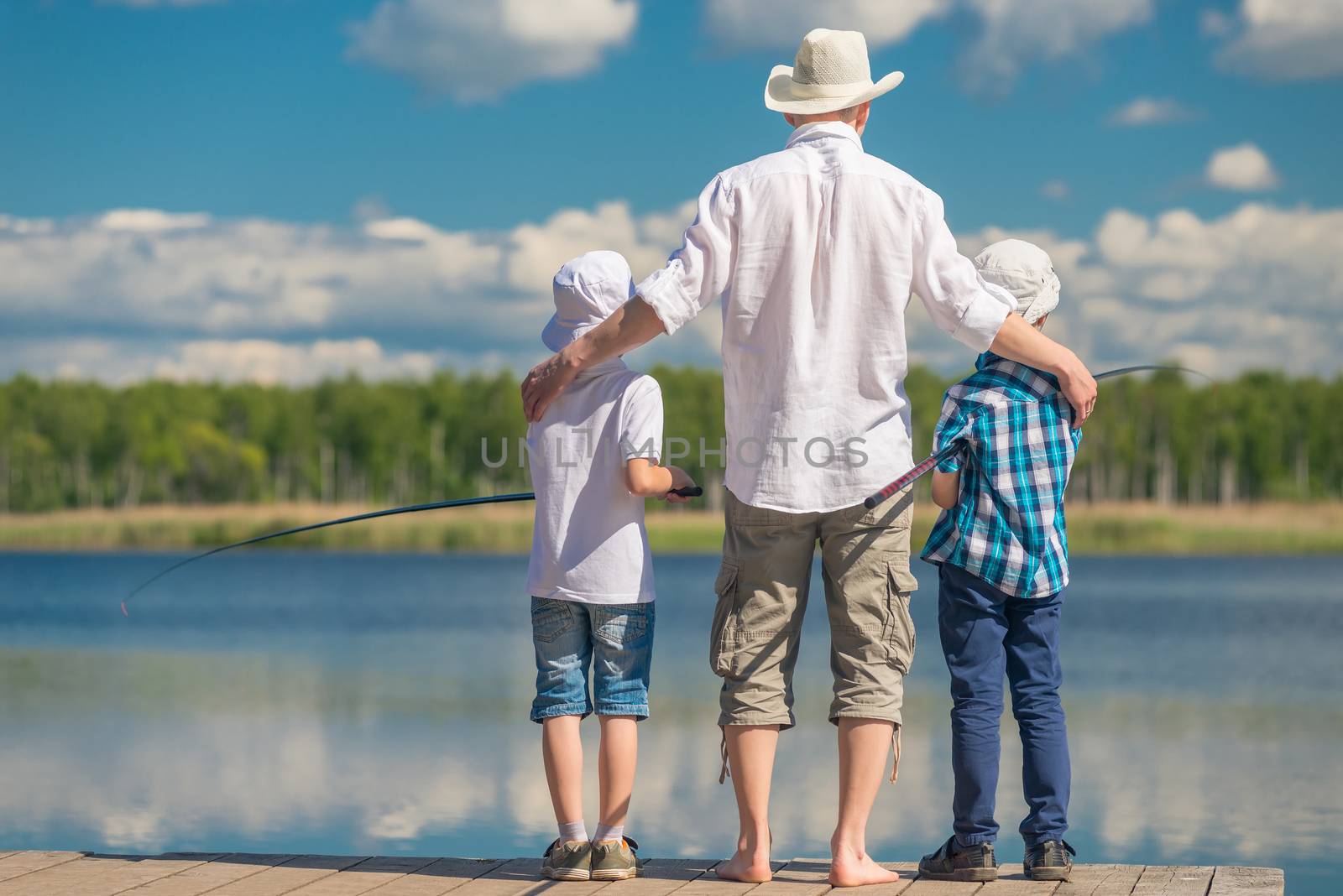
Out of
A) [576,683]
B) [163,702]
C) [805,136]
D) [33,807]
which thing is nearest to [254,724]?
[163,702]

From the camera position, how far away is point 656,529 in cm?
3691

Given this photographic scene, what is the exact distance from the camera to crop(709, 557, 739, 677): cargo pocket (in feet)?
8.05

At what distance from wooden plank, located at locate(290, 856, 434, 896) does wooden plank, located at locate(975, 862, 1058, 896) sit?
108 centimetres

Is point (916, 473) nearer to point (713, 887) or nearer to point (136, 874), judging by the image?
point (713, 887)

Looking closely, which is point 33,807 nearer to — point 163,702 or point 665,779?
point 665,779

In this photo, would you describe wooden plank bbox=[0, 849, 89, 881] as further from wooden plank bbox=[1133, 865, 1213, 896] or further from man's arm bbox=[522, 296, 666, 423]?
wooden plank bbox=[1133, 865, 1213, 896]

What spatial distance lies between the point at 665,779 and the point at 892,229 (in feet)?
14.1

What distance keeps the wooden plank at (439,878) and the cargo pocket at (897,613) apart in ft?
2.91

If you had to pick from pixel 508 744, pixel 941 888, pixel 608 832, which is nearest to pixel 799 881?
pixel 941 888

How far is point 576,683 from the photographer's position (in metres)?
2.64

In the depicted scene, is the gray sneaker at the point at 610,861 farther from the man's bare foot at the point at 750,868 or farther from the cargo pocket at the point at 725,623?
the cargo pocket at the point at 725,623

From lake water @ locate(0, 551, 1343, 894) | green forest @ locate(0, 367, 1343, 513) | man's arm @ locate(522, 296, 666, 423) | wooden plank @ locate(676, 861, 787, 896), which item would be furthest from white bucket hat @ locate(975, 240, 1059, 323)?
green forest @ locate(0, 367, 1343, 513)

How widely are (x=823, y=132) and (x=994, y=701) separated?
1.05m

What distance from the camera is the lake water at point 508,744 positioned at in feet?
17.3
